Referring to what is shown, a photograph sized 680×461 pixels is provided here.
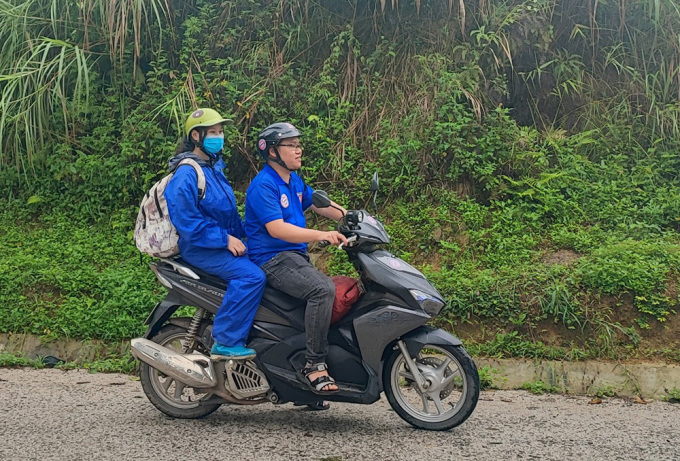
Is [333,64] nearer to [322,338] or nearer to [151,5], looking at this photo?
[151,5]

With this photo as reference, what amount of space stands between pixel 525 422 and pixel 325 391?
1410 mm

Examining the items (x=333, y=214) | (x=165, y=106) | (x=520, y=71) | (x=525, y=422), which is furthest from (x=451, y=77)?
(x=525, y=422)

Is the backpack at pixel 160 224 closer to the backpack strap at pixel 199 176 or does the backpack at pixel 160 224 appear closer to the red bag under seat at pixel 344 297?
the backpack strap at pixel 199 176

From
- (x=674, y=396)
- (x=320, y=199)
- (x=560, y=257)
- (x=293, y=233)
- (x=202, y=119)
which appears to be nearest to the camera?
(x=320, y=199)

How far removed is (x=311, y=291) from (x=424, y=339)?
774 mm

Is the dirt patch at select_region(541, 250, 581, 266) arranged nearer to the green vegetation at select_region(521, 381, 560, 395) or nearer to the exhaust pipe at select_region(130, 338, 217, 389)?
the green vegetation at select_region(521, 381, 560, 395)

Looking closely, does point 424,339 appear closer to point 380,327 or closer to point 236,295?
point 380,327

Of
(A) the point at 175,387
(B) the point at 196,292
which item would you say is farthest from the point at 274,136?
(A) the point at 175,387

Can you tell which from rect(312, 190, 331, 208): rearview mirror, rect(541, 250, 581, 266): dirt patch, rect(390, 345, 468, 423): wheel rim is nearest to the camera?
rect(312, 190, 331, 208): rearview mirror

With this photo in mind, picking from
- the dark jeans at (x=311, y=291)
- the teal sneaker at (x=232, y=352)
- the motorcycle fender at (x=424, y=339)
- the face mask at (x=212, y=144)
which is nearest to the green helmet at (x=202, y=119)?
the face mask at (x=212, y=144)

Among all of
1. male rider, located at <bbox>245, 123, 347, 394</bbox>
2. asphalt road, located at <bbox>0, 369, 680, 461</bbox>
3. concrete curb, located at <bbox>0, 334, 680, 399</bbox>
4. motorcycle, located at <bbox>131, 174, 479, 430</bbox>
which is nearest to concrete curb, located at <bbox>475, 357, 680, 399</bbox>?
concrete curb, located at <bbox>0, 334, 680, 399</bbox>

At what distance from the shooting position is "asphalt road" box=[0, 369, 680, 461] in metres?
4.63

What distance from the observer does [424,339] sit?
5.06 meters

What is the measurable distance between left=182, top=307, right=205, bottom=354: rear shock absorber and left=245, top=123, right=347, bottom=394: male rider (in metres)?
0.54
